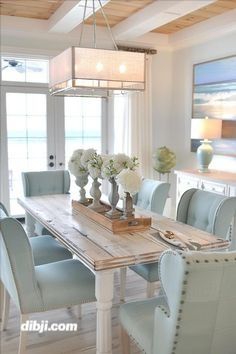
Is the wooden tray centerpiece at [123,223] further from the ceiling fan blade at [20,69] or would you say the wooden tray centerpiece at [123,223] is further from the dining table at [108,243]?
the ceiling fan blade at [20,69]

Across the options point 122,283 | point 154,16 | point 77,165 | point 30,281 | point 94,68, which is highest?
point 154,16

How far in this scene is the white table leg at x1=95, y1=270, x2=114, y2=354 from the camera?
204 centimetres

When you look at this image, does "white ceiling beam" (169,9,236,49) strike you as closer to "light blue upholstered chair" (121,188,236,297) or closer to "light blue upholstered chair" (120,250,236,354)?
"light blue upholstered chair" (121,188,236,297)

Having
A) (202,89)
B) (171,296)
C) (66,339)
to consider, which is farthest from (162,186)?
(202,89)

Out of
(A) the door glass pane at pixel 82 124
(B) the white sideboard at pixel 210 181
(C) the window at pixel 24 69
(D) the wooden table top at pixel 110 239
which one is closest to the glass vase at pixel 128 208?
(D) the wooden table top at pixel 110 239

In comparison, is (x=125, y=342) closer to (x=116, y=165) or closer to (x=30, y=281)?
(x=30, y=281)

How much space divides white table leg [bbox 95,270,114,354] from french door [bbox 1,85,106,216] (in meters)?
3.74

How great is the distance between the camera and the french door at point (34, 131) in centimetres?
539

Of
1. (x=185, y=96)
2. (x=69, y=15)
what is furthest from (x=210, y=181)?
(x=69, y=15)

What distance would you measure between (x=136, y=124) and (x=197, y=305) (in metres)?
4.55

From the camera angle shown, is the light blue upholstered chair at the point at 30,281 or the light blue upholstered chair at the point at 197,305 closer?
the light blue upholstered chair at the point at 197,305

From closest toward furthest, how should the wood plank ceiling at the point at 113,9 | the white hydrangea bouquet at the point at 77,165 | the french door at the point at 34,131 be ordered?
1. the white hydrangea bouquet at the point at 77,165
2. the wood plank ceiling at the point at 113,9
3. the french door at the point at 34,131

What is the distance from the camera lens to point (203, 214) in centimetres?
278

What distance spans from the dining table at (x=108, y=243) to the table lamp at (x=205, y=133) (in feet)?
7.33
